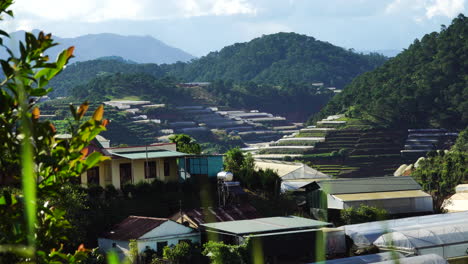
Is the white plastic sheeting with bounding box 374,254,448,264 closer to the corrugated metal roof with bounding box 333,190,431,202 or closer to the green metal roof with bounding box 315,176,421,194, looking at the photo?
the corrugated metal roof with bounding box 333,190,431,202

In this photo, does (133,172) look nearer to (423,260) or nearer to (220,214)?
(220,214)

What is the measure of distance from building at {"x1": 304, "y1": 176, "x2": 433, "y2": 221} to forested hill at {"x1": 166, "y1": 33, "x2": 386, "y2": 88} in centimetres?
11354

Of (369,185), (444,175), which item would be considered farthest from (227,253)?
(444,175)

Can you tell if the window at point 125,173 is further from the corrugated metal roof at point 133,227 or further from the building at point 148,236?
the building at point 148,236

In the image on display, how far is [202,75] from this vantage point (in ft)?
483

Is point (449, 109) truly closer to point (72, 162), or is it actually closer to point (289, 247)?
point (289, 247)

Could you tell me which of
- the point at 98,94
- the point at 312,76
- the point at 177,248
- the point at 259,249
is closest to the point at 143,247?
the point at 177,248

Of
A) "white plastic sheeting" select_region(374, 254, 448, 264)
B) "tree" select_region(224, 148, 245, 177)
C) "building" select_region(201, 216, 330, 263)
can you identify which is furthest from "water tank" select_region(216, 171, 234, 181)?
"white plastic sheeting" select_region(374, 254, 448, 264)

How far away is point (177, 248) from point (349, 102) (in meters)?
58.2

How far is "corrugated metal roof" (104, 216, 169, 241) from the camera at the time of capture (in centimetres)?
1527

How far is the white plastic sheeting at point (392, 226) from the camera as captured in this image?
16125mm

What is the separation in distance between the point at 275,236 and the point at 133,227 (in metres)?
3.15

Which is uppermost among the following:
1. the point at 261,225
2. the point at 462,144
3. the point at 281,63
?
the point at 281,63

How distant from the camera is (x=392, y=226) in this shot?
16906 millimetres
